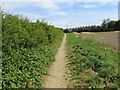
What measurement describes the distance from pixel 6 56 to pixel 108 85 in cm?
388

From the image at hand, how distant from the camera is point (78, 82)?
5.07 m

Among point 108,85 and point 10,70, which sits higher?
point 10,70

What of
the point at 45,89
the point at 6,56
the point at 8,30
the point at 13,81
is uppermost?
the point at 8,30

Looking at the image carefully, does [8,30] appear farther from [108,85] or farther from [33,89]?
[108,85]

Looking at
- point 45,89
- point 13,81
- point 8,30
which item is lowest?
point 45,89

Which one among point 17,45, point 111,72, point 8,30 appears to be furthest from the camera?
point 17,45

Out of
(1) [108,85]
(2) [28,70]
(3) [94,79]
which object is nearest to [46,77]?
(2) [28,70]

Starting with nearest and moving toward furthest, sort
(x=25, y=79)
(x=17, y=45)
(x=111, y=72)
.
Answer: (x=25, y=79) < (x=111, y=72) < (x=17, y=45)

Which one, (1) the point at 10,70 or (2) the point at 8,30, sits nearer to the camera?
(1) the point at 10,70

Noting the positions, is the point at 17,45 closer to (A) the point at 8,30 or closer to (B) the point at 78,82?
(A) the point at 8,30

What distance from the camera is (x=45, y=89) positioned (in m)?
4.68

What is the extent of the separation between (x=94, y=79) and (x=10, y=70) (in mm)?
2937

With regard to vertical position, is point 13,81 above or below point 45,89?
above

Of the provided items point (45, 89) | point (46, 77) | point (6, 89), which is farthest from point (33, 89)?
point (46, 77)
